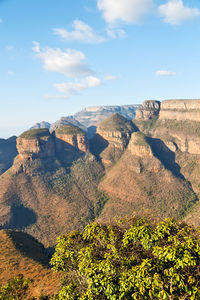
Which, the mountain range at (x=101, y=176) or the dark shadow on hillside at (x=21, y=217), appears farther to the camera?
the mountain range at (x=101, y=176)

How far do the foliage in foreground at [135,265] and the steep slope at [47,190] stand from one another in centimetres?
7227

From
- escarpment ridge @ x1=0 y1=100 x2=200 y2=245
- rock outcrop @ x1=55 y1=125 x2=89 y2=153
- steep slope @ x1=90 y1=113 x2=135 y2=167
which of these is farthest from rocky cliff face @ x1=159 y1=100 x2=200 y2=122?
rock outcrop @ x1=55 y1=125 x2=89 y2=153

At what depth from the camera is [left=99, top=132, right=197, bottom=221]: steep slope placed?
9994 cm

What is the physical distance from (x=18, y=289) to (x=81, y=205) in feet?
289

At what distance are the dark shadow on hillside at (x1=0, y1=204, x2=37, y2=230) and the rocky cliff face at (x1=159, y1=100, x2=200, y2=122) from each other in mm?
137331

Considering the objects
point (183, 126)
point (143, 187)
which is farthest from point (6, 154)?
point (183, 126)

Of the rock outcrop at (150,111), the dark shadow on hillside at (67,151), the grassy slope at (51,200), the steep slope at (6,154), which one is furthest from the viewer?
the rock outcrop at (150,111)

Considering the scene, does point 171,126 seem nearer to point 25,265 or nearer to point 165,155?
point 165,155

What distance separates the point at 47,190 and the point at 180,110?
129999mm

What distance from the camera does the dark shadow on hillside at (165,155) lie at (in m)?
131

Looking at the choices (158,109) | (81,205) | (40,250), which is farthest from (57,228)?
(158,109)

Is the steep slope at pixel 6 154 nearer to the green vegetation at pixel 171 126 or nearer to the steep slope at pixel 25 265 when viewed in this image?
the green vegetation at pixel 171 126

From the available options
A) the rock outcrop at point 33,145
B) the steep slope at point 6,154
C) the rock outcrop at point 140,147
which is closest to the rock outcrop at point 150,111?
the rock outcrop at point 140,147

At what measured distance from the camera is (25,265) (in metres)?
39.0
